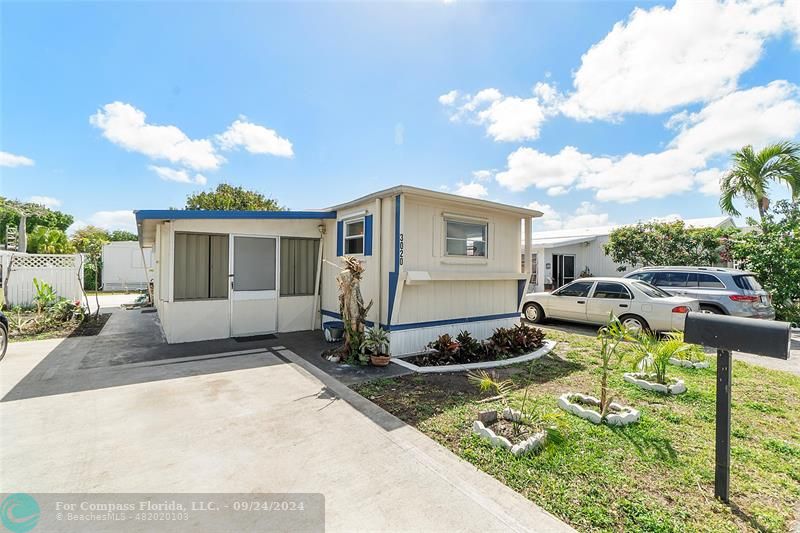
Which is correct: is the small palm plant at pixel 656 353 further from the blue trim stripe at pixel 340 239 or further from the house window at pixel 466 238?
the blue trim stripe at pixel 340 239

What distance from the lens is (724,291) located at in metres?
7.98

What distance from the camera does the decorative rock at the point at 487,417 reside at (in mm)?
3410

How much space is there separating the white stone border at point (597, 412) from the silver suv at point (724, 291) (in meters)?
6.29

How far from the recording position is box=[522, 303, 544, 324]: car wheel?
1000 cm

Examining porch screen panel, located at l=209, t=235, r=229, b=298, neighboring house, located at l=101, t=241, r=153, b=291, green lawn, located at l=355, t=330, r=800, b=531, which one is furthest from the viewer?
neighboring house, located at l=101, t=241, r=153, b=291

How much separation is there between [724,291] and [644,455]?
7.58m

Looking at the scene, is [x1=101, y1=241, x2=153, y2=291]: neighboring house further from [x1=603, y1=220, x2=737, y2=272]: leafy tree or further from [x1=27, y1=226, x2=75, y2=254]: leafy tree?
[x1=603, y1=220, x2=737, y2=272]: leafy tree

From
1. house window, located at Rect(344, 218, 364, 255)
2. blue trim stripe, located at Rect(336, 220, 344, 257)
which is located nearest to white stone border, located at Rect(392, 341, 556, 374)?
house window, located at Rect(344, 218, 364, 255)

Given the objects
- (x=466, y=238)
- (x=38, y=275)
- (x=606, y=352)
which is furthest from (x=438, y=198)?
(x=38, y=275)

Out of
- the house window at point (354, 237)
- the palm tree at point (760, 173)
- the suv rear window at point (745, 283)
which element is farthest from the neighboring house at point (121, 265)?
the palm tree at point (760, 173)

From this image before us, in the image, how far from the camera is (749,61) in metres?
8.12

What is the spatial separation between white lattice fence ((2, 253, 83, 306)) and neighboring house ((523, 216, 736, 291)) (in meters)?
17.0

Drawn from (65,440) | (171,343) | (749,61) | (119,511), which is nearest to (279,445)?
(119,511)

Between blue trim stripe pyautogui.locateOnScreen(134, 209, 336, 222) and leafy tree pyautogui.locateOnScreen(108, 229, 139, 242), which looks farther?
leafy tree pyautogui.locateOnScreen(108, 229, 139, 242)
